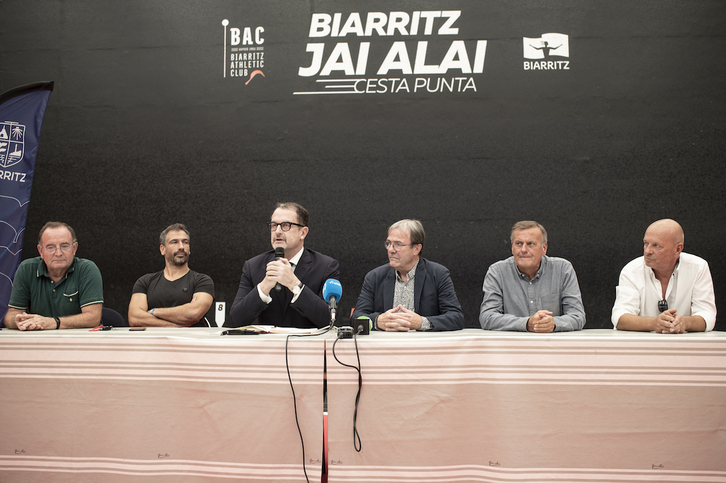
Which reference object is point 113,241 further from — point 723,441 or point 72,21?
point 723,441

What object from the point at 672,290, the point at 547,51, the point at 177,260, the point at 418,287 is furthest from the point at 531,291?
the point at 177,260

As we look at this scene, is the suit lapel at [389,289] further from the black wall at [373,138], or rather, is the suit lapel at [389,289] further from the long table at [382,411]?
the black wall at [373,138]

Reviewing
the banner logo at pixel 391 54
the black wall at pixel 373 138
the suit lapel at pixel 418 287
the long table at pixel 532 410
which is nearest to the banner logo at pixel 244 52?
the black wall at pixel 373 138

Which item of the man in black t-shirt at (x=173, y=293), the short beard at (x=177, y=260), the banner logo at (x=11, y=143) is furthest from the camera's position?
the short beard at (x=177, y=260)

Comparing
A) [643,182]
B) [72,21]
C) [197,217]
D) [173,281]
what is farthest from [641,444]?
[72,21]

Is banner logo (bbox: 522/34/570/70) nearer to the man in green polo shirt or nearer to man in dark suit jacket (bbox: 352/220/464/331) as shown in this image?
man in dark suit jacket (bbox: 352/220/464/331)

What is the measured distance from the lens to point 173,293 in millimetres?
3029

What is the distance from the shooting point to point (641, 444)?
1.58 metres

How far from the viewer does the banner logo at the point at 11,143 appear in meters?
2.46

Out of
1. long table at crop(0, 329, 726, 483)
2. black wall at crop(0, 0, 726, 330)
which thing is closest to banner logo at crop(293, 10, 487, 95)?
black wall at crop(0, 0, 726, 330)

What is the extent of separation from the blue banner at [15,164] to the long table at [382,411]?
3.14ft

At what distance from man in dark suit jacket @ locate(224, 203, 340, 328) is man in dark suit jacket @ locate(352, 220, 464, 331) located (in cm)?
26

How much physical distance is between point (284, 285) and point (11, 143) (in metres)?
1.69

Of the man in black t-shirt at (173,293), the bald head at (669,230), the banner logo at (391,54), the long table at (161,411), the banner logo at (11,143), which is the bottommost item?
the long table at (161,411)
